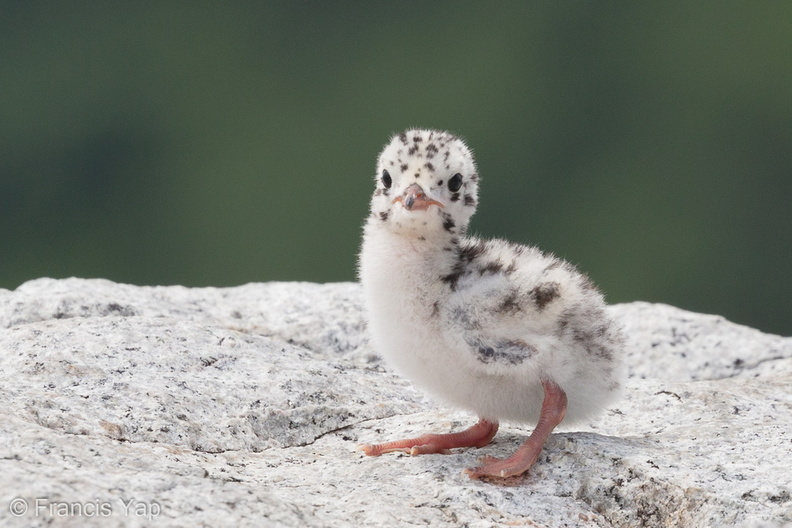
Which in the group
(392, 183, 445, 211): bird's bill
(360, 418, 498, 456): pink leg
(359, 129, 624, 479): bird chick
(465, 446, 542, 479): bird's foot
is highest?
(392, 183, 445, 211): bird's bill

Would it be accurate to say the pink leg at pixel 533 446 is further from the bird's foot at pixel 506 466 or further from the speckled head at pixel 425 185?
the speckled head at pixel 425 185

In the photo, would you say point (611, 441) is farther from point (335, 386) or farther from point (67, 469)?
point (67, 469)

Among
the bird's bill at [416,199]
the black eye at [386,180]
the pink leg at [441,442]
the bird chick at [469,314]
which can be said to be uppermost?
the black eye at [386,180]

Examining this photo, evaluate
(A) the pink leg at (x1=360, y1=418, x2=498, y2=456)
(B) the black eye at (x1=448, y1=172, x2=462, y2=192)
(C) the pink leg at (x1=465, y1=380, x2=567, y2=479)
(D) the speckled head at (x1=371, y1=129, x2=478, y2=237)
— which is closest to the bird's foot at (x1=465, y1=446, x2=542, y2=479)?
(C) the pink leg at (x1=465, y1=380, x2=567, y2=479)

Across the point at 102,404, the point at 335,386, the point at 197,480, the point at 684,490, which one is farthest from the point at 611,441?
the point at 102,404

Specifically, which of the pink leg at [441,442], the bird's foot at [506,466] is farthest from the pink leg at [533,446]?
the pink leg at [441,442]

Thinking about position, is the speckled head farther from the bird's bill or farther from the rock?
the rock

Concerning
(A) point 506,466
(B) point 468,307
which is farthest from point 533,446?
(B) point 468,307

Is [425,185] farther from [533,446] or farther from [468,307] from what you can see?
[533,446]
